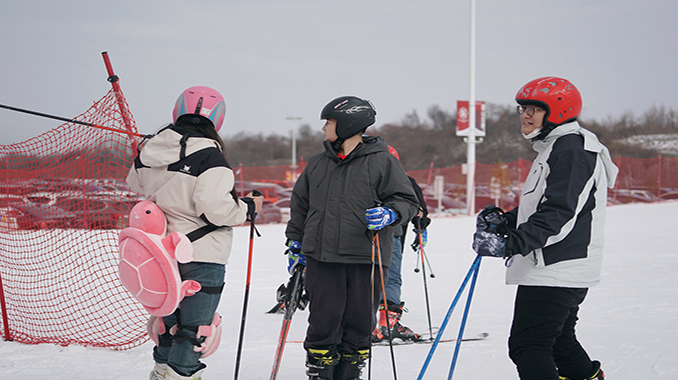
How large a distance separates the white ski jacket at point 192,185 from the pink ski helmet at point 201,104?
138 millimetres

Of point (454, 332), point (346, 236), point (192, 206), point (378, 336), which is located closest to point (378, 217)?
point (346, 236)

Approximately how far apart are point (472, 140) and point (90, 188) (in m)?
17.4

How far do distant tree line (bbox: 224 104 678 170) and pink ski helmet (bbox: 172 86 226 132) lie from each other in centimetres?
4700

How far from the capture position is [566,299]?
2.50m

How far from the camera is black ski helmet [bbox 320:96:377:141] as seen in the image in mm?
2990

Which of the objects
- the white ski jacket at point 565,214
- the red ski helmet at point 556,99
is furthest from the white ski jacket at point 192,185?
the red ski helmet at point 556,99

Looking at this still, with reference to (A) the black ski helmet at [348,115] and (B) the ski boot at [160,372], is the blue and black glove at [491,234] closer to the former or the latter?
(A) the black ski helmet at [348,115]

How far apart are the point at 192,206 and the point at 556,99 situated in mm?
1954

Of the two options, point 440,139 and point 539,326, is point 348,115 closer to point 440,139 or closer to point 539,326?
point 539,326

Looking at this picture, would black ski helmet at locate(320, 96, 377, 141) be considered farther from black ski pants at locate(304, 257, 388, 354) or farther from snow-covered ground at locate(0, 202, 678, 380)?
snow-covered ground at locate(0, 202, 678, 380)

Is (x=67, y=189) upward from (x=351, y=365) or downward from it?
upward

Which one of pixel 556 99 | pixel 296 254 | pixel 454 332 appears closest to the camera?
pixel 556 99

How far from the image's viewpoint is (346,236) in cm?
290

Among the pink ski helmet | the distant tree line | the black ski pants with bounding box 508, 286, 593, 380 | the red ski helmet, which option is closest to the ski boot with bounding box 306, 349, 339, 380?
the black ski pants with bounding box 508, 286, 593, 380
